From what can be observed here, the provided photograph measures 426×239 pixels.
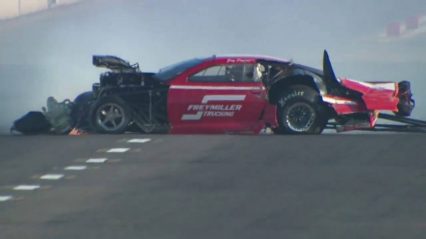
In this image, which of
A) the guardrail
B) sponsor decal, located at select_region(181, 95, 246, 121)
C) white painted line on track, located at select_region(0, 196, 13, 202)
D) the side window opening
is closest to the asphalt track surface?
white painted line on track, located at select_region(0, 196, 13, 202)

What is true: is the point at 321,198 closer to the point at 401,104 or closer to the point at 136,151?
the point at 136,151

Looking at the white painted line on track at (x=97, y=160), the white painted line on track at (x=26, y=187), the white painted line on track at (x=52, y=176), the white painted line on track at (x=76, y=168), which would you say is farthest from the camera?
the white painted line on track at (x=97, y=160)

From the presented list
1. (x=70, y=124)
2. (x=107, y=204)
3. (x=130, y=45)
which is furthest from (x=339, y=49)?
(x=107, y=204)

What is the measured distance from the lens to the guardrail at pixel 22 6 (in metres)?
22.1

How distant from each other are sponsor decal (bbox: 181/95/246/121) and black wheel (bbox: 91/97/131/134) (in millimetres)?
912

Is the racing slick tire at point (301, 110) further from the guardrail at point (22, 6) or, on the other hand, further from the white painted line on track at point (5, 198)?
the guardrail at point (22, 6)

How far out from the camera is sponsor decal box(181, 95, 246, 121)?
1623 centimetres

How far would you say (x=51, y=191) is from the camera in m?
11.8

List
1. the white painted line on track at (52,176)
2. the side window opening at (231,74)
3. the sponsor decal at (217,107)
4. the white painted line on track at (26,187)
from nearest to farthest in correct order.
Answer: the white painted line on track at (26,187) → the white painted line on track at (52,176) → the sponsor decal at (217,107) → the side window opening at (231,74)

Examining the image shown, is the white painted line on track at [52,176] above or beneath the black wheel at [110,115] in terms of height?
beneath

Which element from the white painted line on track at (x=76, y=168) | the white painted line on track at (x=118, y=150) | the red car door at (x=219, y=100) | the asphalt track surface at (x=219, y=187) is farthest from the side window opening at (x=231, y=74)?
the white painted line on track at (x=76, y=168)

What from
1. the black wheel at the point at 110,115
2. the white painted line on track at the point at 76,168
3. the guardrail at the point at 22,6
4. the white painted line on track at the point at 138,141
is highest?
the guardrail at the point at 22,6

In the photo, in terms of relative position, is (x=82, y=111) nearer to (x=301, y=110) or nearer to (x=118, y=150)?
(x=118, y=150)

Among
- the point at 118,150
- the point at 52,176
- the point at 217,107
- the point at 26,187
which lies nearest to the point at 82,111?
the point at 217,107
